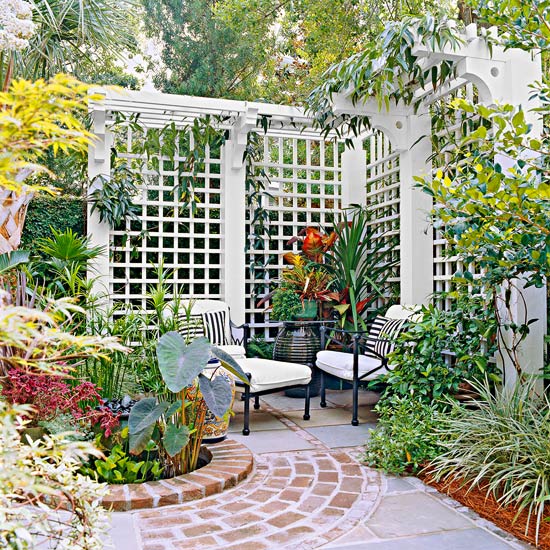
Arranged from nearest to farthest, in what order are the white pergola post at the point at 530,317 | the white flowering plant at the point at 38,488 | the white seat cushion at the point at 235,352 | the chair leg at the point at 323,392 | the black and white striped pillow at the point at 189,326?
1. the white flowering plant at the point at 38,488
2. the black and white striped pillow at the point at 189,326
3. the white pergola post at the point at 530,317
4. the white seat cushion at the point at 235,352
5. the chair leg at the point at 323,392

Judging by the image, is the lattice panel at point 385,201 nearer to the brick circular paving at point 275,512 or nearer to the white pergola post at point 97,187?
the white pergola post at point 97,187

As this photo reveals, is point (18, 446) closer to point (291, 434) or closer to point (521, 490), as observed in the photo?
point (521, 490)

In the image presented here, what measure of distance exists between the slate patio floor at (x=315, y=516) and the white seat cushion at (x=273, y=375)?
0.72 meters

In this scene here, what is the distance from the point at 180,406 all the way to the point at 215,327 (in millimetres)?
2362

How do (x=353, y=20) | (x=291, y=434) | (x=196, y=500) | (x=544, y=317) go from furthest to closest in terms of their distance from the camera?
1. (x=353, y=20)
2. (x=291, y=434)
3. (x=544, y=317)
4. (x=196, y=500)

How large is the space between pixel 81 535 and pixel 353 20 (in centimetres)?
765

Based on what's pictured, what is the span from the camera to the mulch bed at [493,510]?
2.56m

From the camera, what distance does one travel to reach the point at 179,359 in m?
3.12

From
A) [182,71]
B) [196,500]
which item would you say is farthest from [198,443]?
[182,71]

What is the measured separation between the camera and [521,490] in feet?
9.16

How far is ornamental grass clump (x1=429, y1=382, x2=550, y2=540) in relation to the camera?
2775 mm

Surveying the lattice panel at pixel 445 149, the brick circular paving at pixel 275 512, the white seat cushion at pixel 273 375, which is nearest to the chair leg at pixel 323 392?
the white seat cushion at pixel 273 375

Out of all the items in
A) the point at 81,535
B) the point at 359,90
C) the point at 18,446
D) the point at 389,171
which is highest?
the point at 359,90

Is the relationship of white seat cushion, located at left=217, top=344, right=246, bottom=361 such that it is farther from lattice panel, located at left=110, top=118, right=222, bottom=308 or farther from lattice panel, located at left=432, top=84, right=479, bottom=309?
lattice panel, located at left=432, top=84, right=479, bottom=309
